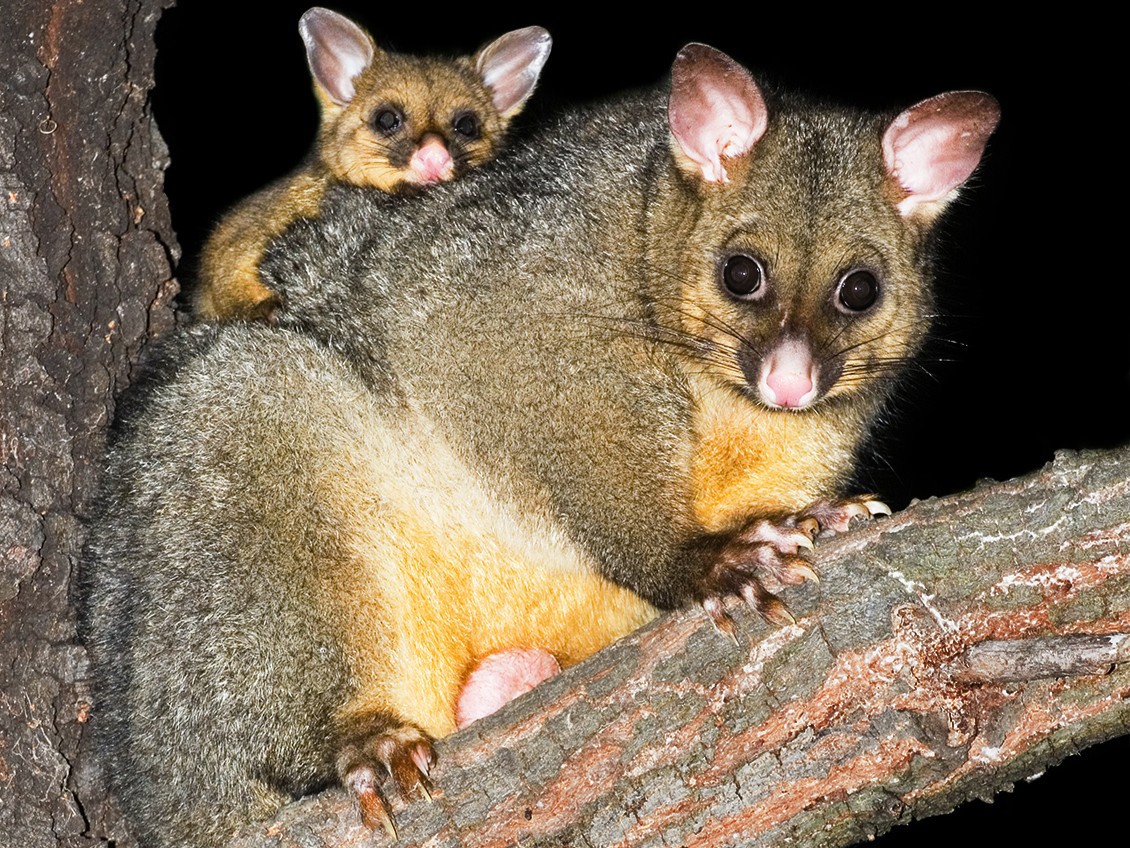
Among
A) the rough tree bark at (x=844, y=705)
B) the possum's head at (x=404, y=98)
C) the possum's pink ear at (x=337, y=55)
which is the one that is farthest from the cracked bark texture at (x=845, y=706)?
the possum's pink ear at (x=337, y=55)

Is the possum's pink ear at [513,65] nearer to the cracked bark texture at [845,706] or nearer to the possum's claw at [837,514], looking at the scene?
the possum's claw at [837,514]

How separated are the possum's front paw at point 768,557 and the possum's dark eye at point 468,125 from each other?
241 centimetres

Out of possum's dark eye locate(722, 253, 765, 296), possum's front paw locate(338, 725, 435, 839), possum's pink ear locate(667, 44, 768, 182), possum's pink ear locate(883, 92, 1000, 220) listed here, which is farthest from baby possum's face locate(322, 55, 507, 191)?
possum's front paw locate(338, 725, 435, 839)

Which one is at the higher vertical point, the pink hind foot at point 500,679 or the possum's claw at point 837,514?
the possum's claw at point 837,514

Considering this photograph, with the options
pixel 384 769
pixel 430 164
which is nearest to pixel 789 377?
pixel 384 769

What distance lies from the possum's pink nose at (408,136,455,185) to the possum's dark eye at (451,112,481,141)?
41 cm

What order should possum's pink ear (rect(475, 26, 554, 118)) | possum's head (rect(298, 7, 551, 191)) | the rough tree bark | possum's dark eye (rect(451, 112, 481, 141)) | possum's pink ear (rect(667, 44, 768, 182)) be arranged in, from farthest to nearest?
possum's pink ear (rect(475, 26, 554, 118)) → possum's dark eye (rect(451, 112, 481, 141)) → possum's head (rect(298, 7, 551, 191)) → possum's pink ear (rect(667, 44, 768, 182)) → the rough tree bark

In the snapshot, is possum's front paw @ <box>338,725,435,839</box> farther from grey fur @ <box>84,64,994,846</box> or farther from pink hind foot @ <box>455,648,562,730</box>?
pink hind foot @ <box>455,648,562,730</box>

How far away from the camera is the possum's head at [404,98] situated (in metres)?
5.37

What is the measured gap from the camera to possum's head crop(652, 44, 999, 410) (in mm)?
3963

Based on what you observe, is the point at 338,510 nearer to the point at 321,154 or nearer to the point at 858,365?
the point at 858,365

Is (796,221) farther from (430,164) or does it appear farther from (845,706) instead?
(430,164)

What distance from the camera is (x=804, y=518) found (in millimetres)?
3771

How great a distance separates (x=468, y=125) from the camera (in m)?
5.70
